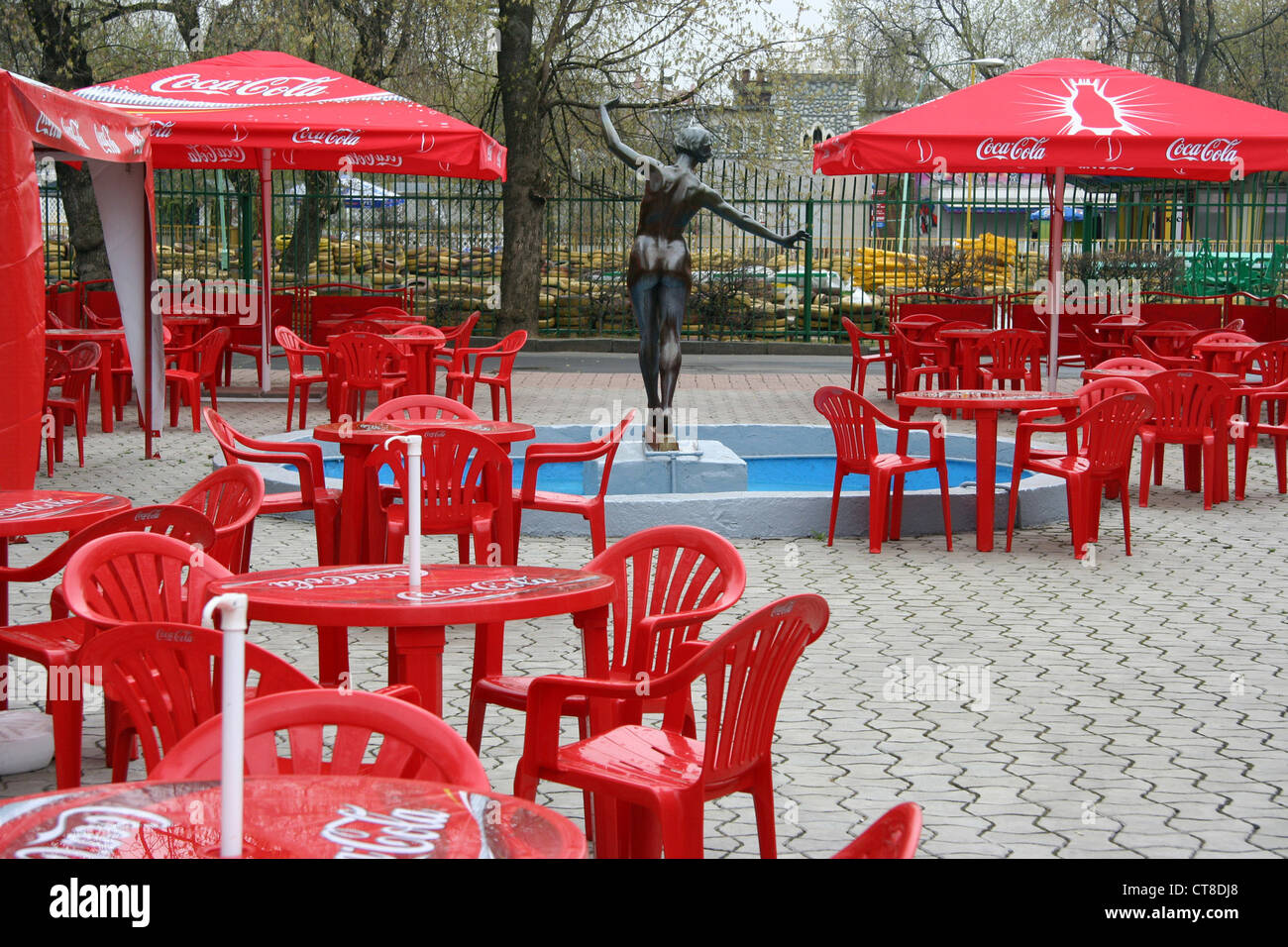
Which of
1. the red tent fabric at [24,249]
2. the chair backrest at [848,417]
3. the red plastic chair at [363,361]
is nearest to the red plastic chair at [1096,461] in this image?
the chair backrest at [848,417]

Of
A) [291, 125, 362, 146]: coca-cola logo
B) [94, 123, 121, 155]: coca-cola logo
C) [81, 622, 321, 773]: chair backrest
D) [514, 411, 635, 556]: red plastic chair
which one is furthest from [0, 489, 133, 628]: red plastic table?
[291, 125, 362, 146]: coca-cola logo

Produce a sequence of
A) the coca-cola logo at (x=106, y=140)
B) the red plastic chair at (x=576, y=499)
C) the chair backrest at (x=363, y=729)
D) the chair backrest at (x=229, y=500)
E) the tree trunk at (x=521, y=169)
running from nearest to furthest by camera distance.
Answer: the chair backrest at (x=363, y=729)
the chair backrest at (x=229, y=500)
the red plastic chair at (x=576, y=499)
the coca-cola logo at (x=106, y=140)
the tree trunk at (x=521, y=169)

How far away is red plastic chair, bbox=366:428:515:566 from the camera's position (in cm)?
651

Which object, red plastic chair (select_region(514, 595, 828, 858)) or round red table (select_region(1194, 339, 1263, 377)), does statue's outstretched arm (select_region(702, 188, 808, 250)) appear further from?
red plastic chair (select_region(514, 595, 828, 858))

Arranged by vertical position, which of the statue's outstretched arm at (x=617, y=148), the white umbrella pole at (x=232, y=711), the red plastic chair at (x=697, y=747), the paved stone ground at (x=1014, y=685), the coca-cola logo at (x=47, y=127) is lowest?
the paved stone ground at (x=1014, y=685)

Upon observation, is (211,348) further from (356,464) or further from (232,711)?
(232,711)

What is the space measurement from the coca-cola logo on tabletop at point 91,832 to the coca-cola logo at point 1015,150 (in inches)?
417

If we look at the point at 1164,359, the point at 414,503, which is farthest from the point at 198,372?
the point at 414,503

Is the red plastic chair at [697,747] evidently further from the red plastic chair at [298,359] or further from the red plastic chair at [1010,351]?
the red plastic chair at [1010,351]

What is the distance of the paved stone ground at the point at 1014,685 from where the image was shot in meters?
4.54

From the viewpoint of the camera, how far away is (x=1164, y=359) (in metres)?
14.2

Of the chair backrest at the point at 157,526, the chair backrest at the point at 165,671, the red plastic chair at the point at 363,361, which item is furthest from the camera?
the red plastic chair at the point at 363,361

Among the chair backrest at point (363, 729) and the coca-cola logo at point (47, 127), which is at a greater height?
the coca-cola logo at point (47, 127)

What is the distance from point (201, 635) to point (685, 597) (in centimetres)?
166
